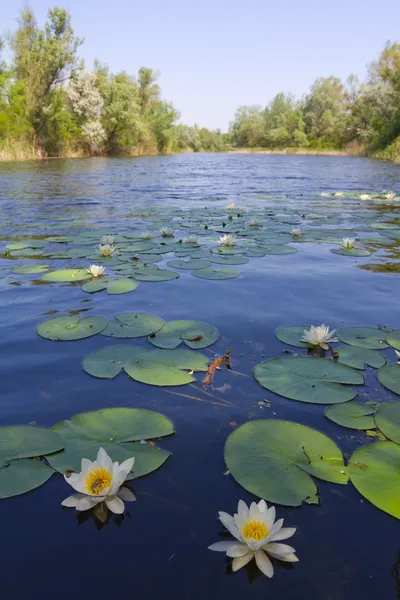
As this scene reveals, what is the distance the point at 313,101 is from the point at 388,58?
64.2 feet

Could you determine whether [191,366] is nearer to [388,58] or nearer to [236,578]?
[236,578]

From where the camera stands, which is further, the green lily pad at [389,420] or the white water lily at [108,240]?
the white water lily at [108,240]

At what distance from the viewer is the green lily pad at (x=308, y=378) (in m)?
1.76

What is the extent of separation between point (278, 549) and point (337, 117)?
51490 mm

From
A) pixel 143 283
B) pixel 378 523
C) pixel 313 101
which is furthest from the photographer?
pixel 313 101

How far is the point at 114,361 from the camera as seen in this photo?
80.0 inches

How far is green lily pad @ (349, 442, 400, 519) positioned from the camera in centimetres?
121

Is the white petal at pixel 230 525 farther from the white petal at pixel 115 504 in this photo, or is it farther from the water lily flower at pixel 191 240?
the water lily flower at pixel 191 240

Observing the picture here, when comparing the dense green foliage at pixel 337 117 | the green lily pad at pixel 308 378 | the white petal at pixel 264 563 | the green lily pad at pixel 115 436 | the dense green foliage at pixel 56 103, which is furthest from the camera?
the dense green foliage at pixel 337 117

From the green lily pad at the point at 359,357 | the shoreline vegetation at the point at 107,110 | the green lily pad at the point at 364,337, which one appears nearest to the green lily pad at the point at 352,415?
the green lily pad at the point at 359,357

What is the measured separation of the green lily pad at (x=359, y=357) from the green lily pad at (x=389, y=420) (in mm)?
354

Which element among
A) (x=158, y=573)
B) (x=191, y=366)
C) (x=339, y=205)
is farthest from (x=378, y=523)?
(x=339, y=205)

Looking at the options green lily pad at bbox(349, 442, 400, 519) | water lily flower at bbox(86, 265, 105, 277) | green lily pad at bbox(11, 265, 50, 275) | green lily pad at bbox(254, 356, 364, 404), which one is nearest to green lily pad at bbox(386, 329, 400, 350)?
green lily pad at bbox(254, 356, 364, 404)

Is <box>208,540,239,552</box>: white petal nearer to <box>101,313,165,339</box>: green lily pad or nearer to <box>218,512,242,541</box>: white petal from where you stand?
<box>218,512,242,541</box>: white petal
